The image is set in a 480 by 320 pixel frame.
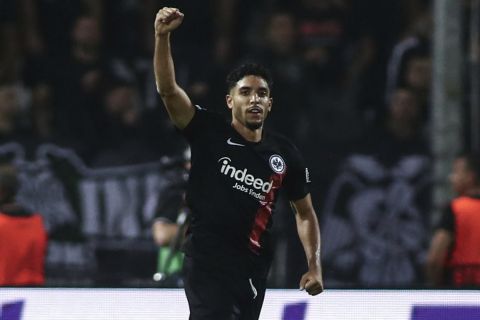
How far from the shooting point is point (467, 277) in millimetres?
9891

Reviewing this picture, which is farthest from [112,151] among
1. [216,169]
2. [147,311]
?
[216,169]

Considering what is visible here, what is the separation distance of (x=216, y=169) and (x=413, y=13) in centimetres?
781

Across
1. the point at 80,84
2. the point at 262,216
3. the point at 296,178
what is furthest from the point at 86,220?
the point at 262,216

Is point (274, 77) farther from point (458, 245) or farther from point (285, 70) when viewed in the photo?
point (458, 245)

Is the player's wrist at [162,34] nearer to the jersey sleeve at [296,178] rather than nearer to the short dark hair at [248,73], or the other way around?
the short dark hair at [248,73]

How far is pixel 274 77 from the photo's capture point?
528 inches

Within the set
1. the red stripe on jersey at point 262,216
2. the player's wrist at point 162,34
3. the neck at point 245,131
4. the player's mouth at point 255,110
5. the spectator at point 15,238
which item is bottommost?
the spectator at point 15,238

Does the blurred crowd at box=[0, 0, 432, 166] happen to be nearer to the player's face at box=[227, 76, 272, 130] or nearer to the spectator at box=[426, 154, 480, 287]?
the spectator at box=[426, 154, 480, 287]

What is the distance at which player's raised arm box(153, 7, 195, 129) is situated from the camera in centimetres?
679

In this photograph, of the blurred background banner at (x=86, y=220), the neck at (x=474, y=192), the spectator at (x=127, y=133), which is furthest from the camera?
the spectator at (x=127, y=133)

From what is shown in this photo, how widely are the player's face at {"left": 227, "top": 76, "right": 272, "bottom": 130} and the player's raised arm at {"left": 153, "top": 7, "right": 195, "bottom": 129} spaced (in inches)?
10.4

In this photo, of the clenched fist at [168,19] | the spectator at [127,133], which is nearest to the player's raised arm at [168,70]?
the clenched fist at [168,19]

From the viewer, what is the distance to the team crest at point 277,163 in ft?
24.0

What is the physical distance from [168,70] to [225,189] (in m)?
0.69
